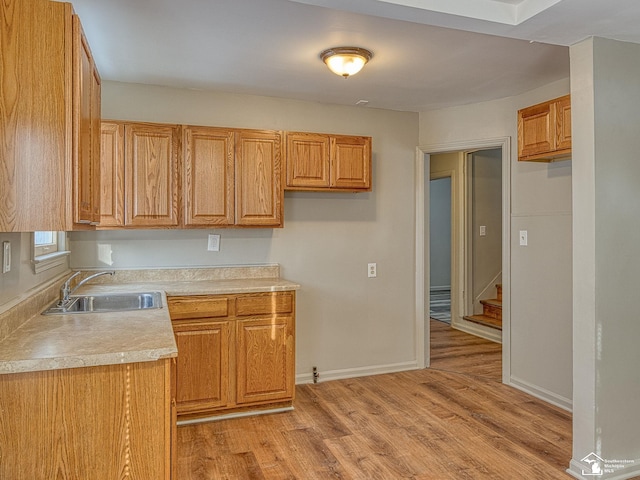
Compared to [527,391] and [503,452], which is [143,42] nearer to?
[503,452]

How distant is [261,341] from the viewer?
3.32 metres

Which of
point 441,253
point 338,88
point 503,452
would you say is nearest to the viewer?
point 503,452

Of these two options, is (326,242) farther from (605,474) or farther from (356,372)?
(605,474)

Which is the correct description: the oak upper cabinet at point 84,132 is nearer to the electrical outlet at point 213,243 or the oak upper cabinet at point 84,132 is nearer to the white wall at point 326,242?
the white wall at point 326,242

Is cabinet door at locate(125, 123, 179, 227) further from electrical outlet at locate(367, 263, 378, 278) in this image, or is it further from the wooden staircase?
the wooden staircase

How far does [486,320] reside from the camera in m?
5.73

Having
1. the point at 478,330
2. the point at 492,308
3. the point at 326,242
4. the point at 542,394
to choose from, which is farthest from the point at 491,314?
the point at 326,242

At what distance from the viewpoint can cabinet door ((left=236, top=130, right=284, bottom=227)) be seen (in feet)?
11.3

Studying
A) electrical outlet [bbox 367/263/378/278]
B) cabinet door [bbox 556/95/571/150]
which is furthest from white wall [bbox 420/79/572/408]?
electrical outlet [bbox 367/263/378/278]

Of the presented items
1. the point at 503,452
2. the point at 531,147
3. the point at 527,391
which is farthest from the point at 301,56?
the point at 527,391

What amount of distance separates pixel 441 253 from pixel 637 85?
677cm

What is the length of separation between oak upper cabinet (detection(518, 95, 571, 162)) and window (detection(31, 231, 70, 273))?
3067mm

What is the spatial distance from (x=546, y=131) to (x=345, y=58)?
142 cm

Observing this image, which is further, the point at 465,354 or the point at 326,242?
the point at 465,354
